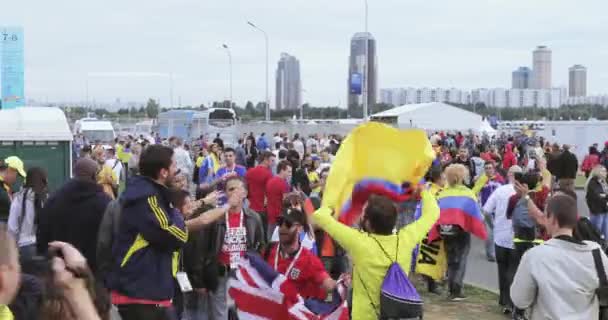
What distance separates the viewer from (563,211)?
16.9 feet

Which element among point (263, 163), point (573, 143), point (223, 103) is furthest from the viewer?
point (223, 103)

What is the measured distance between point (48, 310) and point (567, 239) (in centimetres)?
319

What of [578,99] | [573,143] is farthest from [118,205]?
[578,99]

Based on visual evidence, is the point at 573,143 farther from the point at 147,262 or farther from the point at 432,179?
the point at 147,262

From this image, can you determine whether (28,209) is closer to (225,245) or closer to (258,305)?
(225,245)

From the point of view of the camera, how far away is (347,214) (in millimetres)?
6199

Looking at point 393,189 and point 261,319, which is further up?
point 393,189

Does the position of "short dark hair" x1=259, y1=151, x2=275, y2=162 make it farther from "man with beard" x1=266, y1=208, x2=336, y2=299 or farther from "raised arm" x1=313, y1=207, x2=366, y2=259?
"raised arm" x1=313, y1=207, x2=366, y2=259

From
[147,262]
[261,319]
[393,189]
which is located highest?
[393,189]

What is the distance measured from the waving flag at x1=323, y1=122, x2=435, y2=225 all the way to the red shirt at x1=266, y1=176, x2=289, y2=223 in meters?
5.27

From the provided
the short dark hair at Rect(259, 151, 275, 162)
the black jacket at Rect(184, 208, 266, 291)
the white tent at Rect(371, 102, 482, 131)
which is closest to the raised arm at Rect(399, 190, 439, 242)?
the black jacket at Rect(184, 208, 266, 291)

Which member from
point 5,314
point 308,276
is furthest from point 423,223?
point 5,314

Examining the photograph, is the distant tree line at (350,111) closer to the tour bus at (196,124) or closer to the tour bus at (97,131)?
the tour bus at (196,124)

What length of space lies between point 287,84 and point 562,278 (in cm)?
15755
